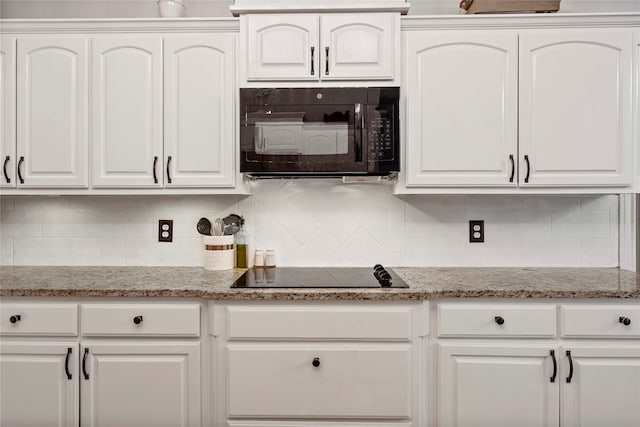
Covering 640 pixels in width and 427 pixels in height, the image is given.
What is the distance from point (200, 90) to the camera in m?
1.98

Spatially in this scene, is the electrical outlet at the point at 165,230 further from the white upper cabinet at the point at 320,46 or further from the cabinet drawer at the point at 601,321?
the cabinet drawer at the point at 601,321

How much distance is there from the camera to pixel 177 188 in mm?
2020

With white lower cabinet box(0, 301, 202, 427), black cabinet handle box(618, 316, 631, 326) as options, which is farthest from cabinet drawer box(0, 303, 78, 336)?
black cabinet handle box(618, 316, 631, 326)

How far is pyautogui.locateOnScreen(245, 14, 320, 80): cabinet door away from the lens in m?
1.94

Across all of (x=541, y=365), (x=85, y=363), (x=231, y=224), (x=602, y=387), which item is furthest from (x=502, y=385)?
(x=85, y=363)

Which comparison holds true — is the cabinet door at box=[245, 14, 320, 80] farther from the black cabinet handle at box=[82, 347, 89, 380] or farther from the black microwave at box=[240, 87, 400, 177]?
the black cabinet handle at box=[82, 347, 89, 380]

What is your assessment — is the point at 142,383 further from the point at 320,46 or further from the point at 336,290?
the point at 320,46

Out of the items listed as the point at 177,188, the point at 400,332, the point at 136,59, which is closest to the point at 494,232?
the point at 400,332

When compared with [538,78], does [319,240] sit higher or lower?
lower

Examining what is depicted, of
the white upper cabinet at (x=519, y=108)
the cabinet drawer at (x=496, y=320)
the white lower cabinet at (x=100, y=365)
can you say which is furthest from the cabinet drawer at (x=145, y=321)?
the white upper cabinet at (x=519, y=108)

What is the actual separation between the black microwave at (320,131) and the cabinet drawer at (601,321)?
0.96 metres

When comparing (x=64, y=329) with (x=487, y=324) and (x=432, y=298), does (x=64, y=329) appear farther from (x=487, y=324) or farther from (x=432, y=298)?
(x=487, y=324)

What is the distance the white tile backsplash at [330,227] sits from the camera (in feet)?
7.39

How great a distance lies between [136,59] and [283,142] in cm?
83
